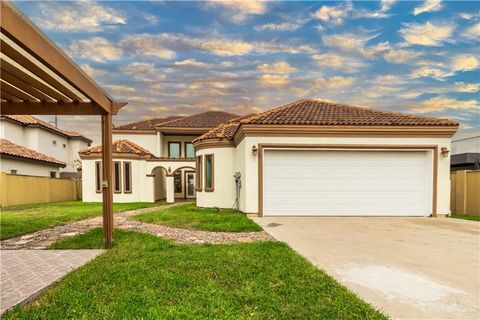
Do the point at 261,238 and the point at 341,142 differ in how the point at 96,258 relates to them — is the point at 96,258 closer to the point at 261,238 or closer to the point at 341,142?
the point at 261,238

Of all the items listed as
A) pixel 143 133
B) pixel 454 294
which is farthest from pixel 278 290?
pixel 143 133

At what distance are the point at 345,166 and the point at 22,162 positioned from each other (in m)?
21.1

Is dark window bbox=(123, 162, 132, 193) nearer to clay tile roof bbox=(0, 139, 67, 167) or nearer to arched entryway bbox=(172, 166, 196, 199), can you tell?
arched entryway bbox=(172, 166, 196, 199)

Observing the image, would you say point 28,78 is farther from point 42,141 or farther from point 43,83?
point 42,141

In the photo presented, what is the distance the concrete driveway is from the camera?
10.6 feet

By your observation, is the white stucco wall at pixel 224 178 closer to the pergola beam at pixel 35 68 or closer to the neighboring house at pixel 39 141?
the pergola beam at pixel 35 68

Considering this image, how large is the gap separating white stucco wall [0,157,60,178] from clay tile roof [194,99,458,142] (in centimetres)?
1395

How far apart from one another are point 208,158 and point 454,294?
37.8 feet

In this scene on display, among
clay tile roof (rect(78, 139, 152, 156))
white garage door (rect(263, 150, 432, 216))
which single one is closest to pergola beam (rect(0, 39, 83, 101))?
white garage door (rect(263, 150, 432, 216))

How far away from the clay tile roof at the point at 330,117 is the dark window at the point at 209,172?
42.9 inches

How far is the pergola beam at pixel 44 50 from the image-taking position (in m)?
2.90

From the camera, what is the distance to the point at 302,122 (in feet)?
35.4

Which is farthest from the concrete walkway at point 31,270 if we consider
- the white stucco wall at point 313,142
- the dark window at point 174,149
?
the dark window at point 174,149

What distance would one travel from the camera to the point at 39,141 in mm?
25875
